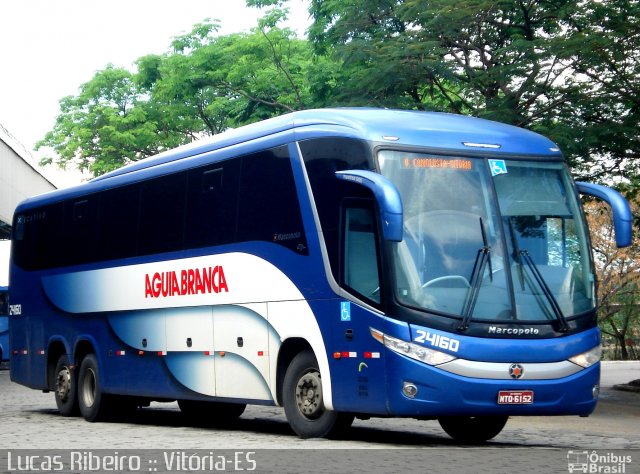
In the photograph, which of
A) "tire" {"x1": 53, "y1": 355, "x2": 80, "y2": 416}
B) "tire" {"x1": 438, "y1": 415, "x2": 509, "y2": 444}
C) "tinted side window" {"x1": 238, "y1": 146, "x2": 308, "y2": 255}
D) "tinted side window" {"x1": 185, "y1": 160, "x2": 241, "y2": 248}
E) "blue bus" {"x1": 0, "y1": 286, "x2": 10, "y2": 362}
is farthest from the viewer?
"blue bus" {"x1": 0, "y1": 286, "x2": 10, "y2": 362}

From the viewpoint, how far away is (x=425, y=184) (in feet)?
45.0

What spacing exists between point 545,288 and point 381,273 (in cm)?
170

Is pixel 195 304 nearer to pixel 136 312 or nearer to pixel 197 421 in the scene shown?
pixel 136 312

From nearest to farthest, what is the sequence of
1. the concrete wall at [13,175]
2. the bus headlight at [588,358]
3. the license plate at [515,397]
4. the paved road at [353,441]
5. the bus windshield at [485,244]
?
1. the paved road at [353,441]
2. the license plate at [515,397]
3. the bus windshield at [485,244]
4. the bus headlight at [588,358]
5. the concrete wall at [13,175]

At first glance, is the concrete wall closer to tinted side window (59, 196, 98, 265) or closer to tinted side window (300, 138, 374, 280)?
tinted side window (59, 196, 98, 265)

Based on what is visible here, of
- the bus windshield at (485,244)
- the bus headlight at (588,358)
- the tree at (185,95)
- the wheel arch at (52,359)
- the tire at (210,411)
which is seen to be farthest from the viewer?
the tree at (185,95)

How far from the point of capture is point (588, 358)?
13891 millimetres

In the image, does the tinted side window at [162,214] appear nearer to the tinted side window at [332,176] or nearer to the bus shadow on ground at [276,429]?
the bus shadow on ground at [276,429]

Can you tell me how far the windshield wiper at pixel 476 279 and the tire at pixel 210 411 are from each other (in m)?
6.43

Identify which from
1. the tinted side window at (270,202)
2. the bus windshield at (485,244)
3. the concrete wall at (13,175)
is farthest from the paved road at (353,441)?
the concrete wall at (13,175)

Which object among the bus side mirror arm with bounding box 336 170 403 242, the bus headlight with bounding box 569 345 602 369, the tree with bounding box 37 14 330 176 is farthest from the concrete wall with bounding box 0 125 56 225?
the bus headlight with bounding box 569 345 602 369

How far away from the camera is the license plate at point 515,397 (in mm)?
13234

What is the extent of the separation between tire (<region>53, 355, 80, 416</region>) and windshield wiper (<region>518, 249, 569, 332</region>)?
30.0 feet

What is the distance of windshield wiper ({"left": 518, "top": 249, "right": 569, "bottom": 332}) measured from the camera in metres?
13.6
